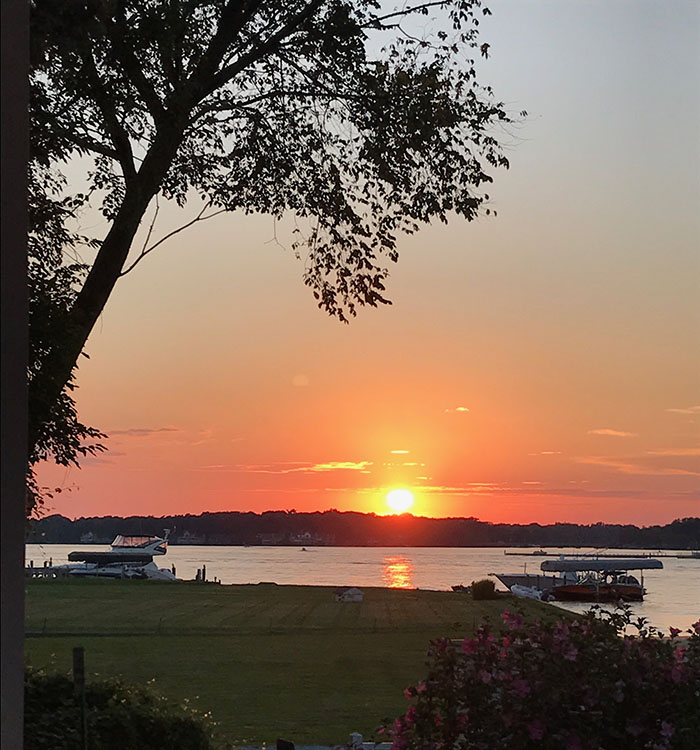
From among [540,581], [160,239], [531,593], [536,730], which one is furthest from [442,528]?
[536,730]

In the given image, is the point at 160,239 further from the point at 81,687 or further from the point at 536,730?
the point at 536,730

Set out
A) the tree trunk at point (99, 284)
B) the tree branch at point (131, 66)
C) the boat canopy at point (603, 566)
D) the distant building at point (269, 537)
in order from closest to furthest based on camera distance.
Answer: the tree trunk at point (99, 284) → the tree branch at point (131, 66) → the boat canopy at point (603, 566) → the distant building at point (269, 537)

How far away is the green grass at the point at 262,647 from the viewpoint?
21.7 ft

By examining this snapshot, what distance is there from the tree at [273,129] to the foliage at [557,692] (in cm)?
172

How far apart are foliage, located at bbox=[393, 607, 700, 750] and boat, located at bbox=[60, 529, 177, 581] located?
2530 centimetres

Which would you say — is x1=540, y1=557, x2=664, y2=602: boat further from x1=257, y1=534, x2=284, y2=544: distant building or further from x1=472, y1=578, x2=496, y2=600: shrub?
x1=257, y1=534, x2=284, y2=544: distant building

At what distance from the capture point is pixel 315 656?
30.2 ft

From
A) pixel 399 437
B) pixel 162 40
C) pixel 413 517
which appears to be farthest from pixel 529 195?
pixel 413 517

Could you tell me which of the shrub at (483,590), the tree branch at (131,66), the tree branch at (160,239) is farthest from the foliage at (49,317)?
the shrub at (483,590)

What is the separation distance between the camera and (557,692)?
3.00 meters

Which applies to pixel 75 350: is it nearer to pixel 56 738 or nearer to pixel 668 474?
pixel 56 738

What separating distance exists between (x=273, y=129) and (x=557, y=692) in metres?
3.28

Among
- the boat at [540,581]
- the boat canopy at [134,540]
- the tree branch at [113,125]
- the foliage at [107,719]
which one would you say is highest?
the tree branch at [113,125]

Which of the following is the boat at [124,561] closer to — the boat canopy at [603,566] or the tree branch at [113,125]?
the boat canopy at [603,566]
